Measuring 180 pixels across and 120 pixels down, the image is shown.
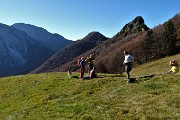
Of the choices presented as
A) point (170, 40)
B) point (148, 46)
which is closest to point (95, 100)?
point (170, 40)

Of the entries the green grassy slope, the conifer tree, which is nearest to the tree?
the conifer tree

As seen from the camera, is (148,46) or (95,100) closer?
(95,100)

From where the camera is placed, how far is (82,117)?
28.0 m

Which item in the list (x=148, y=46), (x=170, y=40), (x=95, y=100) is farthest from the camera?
(x=148, y=46)

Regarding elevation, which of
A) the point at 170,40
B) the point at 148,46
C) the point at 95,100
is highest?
the point at 170,40

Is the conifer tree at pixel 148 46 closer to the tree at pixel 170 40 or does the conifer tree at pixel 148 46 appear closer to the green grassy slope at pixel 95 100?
the tree at pixel 170 40

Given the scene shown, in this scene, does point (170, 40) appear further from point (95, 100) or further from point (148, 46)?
point (95, 100)

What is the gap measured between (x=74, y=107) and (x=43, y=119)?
3.09m

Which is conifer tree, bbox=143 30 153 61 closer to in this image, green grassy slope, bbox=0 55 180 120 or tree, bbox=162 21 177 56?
tree, bbox=162 21 177 56

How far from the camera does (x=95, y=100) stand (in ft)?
105

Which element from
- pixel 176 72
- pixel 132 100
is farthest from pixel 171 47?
pixel 132 100

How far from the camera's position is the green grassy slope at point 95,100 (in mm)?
27438

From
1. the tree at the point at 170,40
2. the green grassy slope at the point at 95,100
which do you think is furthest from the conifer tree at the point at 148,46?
the green grassy slope at the point at 95,100

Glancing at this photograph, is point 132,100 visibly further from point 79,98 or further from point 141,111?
point 79,98
